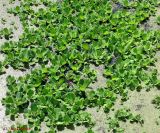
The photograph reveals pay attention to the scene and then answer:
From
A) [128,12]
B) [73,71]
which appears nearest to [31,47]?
[73,71]

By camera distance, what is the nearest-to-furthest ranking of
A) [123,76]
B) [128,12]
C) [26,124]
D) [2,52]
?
[26,124]
[123,76]
[2,52]
[128,12]

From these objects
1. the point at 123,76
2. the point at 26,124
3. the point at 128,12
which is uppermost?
the point at 128,12

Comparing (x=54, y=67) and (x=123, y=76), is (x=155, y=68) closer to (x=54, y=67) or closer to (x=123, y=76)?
(x=123, y=76)

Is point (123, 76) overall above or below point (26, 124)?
above

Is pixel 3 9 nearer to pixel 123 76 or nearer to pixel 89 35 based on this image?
pixel 89 35

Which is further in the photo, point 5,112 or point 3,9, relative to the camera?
point 3,9

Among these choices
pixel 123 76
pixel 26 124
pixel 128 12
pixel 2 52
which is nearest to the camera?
pixel 26 124
